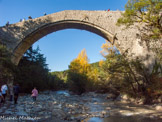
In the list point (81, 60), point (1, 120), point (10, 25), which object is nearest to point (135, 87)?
point (1, 120)

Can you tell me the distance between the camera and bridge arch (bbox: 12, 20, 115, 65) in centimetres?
984

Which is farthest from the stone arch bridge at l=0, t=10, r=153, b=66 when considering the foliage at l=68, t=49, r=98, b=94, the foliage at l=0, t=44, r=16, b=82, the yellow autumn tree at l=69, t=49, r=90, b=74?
the yellow autumn tree at l=69, t=49, r=90, b=74

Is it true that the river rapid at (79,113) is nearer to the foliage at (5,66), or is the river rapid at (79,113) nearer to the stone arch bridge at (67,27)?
the foliage at (5,66)

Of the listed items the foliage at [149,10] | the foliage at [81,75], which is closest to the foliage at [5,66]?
the foliage at [149,10]

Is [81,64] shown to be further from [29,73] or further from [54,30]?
[54,30]

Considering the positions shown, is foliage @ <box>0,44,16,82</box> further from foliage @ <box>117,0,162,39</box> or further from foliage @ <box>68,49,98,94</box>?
foliage @ <box>68,49,98,94</box>

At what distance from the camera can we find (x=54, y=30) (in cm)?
1079

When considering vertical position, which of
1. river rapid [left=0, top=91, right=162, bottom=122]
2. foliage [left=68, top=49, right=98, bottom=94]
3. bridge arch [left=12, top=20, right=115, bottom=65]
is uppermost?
bridge arch [left=12, top=20, right=115, bottom=65]

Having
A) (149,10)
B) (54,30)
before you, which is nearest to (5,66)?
(54,30)

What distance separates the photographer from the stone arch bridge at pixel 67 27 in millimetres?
9211

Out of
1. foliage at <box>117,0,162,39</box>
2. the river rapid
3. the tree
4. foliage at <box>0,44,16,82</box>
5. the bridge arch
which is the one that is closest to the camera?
the river rapid

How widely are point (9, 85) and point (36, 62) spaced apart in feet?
39.2

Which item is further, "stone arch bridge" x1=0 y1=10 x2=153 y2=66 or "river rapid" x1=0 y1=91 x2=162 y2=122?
"stone arch bridge" x1=0 y1=10 x2=153 y2=66

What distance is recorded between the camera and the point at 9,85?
396 inches
